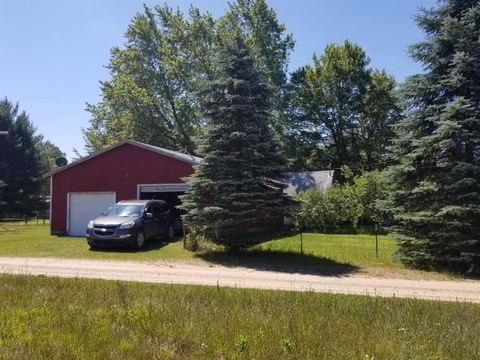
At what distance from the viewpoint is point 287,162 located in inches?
742

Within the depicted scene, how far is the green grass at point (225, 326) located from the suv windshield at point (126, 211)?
1128cm

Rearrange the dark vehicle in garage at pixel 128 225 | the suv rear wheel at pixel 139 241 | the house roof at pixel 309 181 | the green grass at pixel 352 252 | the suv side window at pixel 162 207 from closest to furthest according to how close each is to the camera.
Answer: the green grass at pixel 352 252
the dark vehicle in garage at pixel 128 225
the suv rear wheel at pixel 139 241
the suv side window at pixel 162 207
the house roof at pixel 309 181

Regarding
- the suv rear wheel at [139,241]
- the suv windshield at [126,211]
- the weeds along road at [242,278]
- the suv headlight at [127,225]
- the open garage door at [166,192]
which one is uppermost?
the open garage door at [166,192]

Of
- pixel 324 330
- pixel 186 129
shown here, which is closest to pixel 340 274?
pixel 324 330

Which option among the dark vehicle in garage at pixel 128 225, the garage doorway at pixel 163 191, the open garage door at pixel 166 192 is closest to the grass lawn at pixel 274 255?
the dark vehicle in garage at pixel 128 225

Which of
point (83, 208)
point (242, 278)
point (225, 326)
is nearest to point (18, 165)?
point (83, 208)

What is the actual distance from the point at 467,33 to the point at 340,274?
27.5 feet

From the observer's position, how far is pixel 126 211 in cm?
2061

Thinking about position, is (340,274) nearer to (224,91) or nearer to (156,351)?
(224,91)

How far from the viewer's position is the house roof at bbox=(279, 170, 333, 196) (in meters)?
39.3

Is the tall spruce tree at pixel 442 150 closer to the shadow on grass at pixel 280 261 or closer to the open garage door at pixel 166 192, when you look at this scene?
the shadow on grass at pixel 280 261

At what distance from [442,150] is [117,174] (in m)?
16.6

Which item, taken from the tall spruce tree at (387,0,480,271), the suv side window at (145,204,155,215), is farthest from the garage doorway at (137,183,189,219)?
the tall spruce tree at (387,0,480,271)

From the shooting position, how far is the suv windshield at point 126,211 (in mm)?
20452
